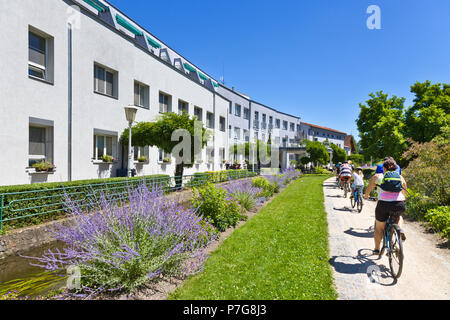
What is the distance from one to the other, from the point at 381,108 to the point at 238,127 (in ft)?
55.7

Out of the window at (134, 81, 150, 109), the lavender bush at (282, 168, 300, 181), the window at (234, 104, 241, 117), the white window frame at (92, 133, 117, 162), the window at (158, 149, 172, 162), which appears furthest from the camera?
the window at (234, 104, 241, 117)

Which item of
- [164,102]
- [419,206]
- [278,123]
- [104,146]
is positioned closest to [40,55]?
[104,146]

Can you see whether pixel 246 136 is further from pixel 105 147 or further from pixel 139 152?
pixel 105 147

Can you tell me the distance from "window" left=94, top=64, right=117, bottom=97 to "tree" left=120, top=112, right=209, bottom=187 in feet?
7.30

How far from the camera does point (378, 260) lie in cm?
451

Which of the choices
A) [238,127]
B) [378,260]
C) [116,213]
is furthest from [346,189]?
[238,127]

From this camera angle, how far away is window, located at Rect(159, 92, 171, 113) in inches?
691

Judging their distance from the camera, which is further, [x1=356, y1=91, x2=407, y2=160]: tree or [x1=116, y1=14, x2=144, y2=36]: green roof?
[x1=356, y1=91, x2=407, y2=160]: tree

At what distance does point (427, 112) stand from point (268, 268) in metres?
19.9

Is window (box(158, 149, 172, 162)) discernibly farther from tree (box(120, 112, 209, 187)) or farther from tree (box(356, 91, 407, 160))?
tree (box(356, 91, 407, 160))

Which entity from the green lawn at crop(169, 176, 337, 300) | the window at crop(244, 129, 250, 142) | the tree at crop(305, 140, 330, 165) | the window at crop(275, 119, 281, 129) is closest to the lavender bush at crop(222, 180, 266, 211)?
the green lawn at crop(169, 176, 337, 300)

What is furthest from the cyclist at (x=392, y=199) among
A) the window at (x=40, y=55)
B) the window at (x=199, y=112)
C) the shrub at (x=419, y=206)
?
the window at (x=199, y=112)

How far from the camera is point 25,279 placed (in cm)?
408

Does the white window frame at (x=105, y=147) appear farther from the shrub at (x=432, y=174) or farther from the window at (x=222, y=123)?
the window at (x=222, y=123)
